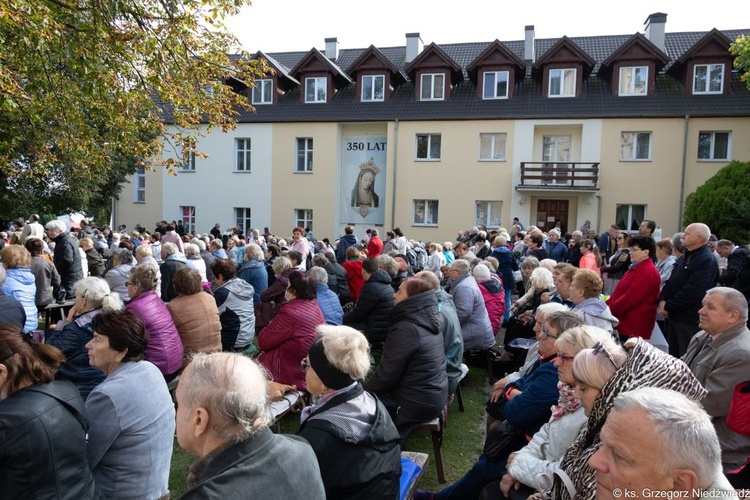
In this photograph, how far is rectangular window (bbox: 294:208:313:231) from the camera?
26203 millimetres

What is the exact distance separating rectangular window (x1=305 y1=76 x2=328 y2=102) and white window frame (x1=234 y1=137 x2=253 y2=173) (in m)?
3.76

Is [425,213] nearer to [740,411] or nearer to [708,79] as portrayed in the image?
[708,79]

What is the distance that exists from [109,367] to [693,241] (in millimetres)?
6455

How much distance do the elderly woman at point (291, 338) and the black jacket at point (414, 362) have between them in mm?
1332

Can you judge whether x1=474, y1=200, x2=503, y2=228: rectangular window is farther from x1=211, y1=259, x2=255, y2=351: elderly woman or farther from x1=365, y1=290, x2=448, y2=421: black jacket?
x1=365, y1=290, x2=448, y2=421: black jacket

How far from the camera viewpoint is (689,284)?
6430 millimetres

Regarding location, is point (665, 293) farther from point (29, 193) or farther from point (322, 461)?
point (29, 193)

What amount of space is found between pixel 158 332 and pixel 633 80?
2343 centimetres

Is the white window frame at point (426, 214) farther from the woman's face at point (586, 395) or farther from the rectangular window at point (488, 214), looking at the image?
the woman's face at point (586, 395)

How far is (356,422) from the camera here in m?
2.78

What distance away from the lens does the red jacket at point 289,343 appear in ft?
18.4

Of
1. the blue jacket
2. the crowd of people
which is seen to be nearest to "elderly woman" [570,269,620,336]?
the crowd of people

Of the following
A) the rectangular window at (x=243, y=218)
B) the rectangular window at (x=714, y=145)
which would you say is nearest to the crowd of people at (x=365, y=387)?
the rectangular window at (x=714, y=145)

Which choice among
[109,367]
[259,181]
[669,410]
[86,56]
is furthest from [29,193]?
[669,410]
